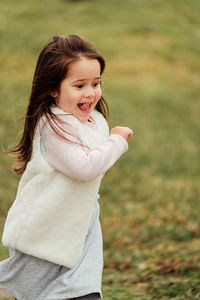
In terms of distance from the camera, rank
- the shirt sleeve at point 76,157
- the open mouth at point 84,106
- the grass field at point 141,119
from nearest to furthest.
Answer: the shirt sleeve at point 76,157 < the open mouth at point 84,106 < the grass field at point 141,119

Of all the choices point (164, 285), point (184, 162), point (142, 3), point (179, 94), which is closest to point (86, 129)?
point (164, 285)

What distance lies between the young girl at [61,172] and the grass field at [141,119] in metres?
0.33

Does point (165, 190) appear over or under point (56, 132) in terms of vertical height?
under

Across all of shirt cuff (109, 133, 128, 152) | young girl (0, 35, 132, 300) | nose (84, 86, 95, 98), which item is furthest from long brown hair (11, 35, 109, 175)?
shirt cuff (109, 133, 128, 152)

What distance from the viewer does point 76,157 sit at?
265cm

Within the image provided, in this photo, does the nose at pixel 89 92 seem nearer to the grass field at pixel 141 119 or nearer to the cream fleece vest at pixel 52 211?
the cream fleece vest at pixel 52 211

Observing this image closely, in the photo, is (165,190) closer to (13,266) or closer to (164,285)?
(164,285)

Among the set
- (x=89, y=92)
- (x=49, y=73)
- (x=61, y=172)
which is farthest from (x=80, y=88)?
(x=61, y=172)

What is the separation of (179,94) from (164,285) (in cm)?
784

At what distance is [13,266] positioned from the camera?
296 centimetres

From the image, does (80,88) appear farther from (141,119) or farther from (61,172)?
(141,119)

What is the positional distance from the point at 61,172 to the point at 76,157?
0.13 m

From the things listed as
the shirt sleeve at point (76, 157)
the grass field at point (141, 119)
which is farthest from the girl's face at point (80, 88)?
the grass field at point (141, 119)

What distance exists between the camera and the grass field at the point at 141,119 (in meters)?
5.02
